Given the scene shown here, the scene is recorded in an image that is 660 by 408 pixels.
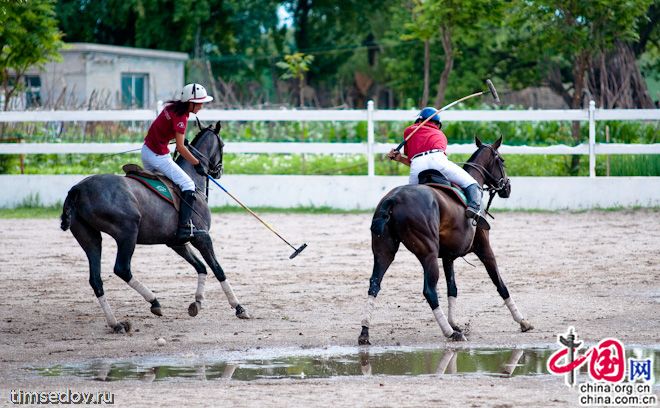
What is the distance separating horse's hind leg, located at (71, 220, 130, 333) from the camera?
1105 centimetres

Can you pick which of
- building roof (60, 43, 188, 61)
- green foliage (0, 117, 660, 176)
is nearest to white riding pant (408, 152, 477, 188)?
green foliage (0, 117, 660, 176)

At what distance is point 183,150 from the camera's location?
11.8 m

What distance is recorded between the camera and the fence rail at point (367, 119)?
20.8 meters

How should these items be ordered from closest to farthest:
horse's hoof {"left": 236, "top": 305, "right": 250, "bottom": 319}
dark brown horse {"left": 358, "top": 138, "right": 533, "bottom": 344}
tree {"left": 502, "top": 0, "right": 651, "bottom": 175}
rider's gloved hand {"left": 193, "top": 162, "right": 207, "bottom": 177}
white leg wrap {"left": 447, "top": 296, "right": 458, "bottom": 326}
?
dark brown horse {"left": 358, "top": 138, "right": 533, "bottom": 344}
white leg wrap {"left": 447, "top": 296, "right": 458, "bottom": 326}
horse's hoof {"left": 236, "top": 305, "right": 250, "bottom": 319}
rider's gloved hand {"left": 193, "top": 162, "right": 207, "bottom": 177}
tree {"left": 502, "top": 0, "right": 651, "bottom": 175}

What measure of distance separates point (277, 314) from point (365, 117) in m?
10.2

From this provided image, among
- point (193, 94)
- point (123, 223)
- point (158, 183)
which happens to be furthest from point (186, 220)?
point (193, 94)

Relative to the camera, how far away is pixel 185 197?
1178 cm

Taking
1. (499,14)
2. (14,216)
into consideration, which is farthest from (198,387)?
(499,14)

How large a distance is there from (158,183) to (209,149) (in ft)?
2.69

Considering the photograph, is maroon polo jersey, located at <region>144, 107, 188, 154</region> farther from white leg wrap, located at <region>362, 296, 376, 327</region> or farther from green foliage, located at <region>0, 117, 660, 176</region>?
green foliage, located at <region>0, 117, 660, 176</region>

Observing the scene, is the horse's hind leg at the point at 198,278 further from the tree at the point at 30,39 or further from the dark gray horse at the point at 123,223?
the tree at the point at 30,39

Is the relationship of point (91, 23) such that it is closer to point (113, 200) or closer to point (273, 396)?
point (113, 200)

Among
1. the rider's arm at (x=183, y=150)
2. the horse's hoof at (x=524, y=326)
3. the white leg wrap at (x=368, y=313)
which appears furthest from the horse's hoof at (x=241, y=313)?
the horse's hoof at (x=524, y=326)

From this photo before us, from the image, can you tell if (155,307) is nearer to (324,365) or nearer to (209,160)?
(209,160)
